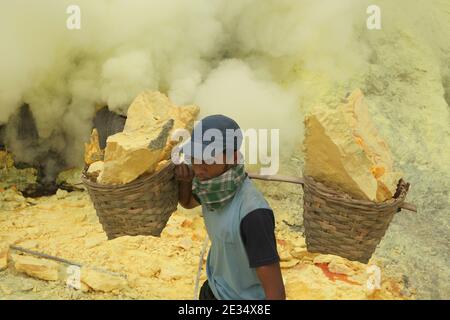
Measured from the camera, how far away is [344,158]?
7.85ft

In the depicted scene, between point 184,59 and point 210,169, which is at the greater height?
point 184,59

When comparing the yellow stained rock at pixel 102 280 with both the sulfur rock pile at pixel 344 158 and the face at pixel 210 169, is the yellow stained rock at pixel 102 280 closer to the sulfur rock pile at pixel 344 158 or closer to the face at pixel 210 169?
the face at pixel 210 169

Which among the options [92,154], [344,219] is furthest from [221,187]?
[92,154]

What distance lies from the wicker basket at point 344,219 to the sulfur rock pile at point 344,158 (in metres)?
0.05

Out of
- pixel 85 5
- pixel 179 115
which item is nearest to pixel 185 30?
pixel 85 5

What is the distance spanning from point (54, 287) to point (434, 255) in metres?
2.85

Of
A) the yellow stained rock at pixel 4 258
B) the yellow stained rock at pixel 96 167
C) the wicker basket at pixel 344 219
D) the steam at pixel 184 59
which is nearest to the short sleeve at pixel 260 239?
the wicker basket at pixel 344 219

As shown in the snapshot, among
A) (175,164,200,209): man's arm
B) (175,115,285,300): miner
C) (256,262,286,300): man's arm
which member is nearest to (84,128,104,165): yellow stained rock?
(175,164,200,209): man's arm

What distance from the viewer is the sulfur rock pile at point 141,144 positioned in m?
2.36

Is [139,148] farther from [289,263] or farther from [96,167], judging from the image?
[289,263]

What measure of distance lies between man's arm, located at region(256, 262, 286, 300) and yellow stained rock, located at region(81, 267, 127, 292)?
1.27 m

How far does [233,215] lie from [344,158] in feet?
2.40

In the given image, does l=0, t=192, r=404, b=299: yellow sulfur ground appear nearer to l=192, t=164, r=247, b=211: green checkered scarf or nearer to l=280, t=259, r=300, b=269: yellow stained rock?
l=280, t=259, r=300, b=269: yellow stained rock

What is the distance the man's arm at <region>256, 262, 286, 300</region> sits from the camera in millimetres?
1905
